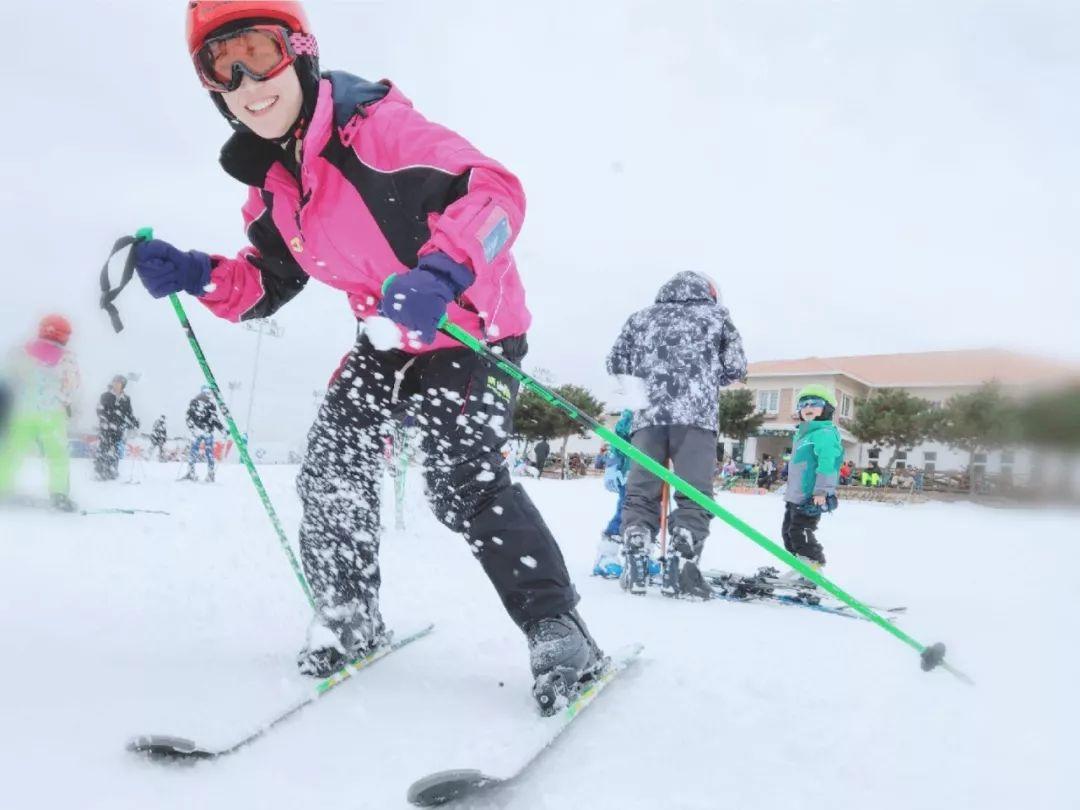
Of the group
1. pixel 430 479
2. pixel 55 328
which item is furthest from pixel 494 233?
pixel 55 328

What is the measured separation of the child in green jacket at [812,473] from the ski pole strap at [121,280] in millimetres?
4084

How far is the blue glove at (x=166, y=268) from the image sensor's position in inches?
88.3

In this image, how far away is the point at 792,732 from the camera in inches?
70.7

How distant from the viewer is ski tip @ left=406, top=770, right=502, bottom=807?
4.15ft

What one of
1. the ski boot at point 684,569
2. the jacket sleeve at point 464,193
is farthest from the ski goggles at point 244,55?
the ski boot at point 684,569

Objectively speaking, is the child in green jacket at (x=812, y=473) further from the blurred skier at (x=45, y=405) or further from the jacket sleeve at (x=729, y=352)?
the blurred skier at (x=45, y=405)

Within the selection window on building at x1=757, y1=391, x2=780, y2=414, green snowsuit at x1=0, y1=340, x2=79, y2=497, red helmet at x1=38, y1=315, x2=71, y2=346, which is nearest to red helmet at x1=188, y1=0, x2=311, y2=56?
red helmet at x1=38, y1=315, x2=71, y2=346

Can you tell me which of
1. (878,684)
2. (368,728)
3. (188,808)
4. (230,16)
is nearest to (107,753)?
(188,808)

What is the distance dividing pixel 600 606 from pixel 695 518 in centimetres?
73

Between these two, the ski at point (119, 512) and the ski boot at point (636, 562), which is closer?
the ski boot at point (636, 562)

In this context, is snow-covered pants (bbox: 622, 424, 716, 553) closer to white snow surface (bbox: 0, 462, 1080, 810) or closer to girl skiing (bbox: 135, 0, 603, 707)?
white snow surface (bbox: 0, 462, 1080, 810)

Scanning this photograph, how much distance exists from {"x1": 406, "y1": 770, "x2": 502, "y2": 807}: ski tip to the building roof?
8.08ft

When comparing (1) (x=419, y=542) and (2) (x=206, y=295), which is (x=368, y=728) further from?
(1) (x=419, y=542)

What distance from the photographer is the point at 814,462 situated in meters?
4.89
